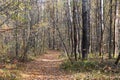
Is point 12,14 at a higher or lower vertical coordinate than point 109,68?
higher

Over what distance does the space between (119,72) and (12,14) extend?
558cm

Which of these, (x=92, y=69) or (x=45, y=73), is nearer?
(x=92, y=69)

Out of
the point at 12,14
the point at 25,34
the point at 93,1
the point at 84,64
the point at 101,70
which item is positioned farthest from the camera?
the point at 93,1

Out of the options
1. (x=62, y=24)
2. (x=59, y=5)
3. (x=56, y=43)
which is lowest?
(x=56, y=43)

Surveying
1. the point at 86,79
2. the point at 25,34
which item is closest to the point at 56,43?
the point at 25,34

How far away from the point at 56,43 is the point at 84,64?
1929 inches

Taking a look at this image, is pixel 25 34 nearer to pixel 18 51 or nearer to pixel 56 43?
pixel 18 51

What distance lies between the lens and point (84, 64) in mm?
14500

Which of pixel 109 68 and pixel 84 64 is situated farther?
pixel 84 64

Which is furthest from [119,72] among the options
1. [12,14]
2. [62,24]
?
[62,24]

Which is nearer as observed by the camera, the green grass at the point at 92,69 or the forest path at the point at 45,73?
the forest path at the point at 45,73

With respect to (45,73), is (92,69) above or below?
above

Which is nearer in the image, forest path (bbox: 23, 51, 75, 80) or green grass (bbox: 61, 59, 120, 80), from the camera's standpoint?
forest path (bbox: 23, 51, 75, 80)

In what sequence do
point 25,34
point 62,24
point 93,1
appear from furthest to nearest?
point 62,24 → point 93,1 → point 25,34
